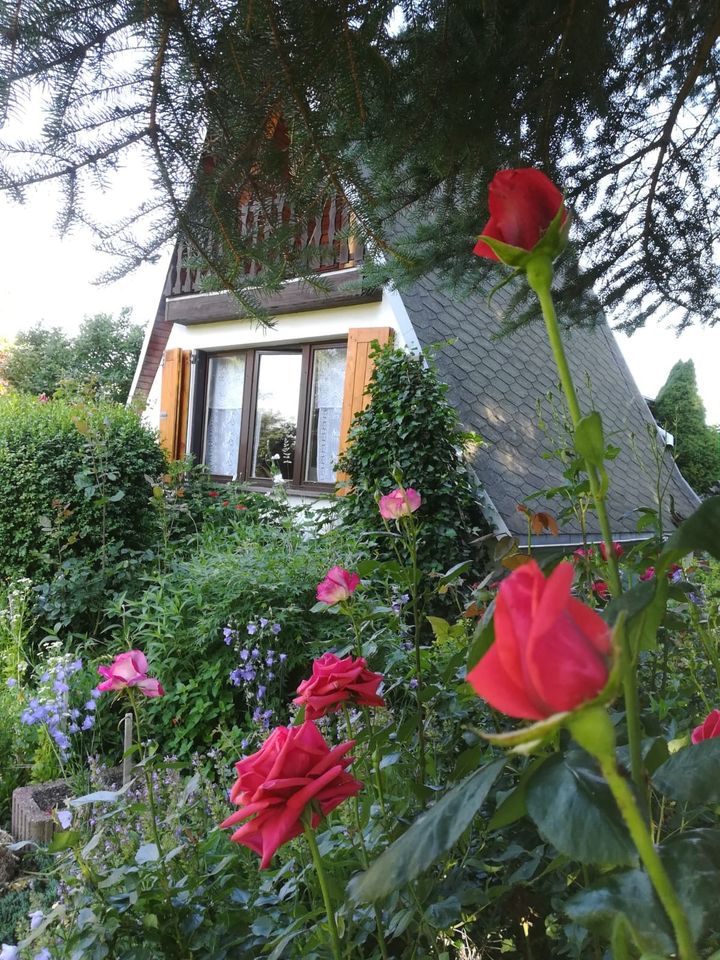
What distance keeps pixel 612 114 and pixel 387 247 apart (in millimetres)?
940

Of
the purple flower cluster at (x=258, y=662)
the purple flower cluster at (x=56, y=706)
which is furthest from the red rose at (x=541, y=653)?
the purple flower cluster at (x=258, y=662)

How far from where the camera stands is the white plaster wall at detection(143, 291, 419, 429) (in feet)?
19.5

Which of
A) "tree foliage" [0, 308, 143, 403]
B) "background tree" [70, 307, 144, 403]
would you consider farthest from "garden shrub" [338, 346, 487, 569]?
Result: "background tree" [70, 307, 144, 403]

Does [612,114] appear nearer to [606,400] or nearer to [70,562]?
[70,562]

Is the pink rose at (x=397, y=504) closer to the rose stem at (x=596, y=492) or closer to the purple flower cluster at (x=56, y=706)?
the rose stem at (x=596, y=492)

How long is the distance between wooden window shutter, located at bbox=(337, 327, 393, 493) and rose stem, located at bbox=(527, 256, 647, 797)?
5.29 metres

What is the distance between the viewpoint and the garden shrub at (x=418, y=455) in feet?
16.8

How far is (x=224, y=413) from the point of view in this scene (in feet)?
26.3

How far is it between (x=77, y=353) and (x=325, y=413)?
12.7 meters

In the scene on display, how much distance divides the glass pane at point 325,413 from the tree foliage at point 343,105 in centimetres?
454

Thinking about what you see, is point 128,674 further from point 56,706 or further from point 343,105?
point 56,706

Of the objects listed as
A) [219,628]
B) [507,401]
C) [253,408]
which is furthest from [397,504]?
[253,408]

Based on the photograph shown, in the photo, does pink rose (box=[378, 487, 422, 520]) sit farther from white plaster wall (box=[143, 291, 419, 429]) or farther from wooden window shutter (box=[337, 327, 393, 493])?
wooden window shutter (box=[337, 327, 393, 493])

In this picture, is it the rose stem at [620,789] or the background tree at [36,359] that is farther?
the background tree at [36,359]
